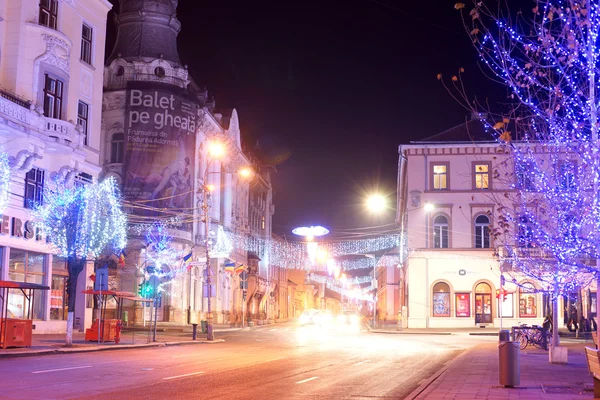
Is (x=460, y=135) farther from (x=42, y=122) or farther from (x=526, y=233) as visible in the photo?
(x=526, y=233)

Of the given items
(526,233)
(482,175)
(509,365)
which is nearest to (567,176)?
(526,233)

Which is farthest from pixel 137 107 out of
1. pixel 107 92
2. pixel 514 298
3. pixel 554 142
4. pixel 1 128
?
pixel 554 142

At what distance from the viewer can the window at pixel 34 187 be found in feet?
111

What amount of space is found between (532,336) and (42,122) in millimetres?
22757

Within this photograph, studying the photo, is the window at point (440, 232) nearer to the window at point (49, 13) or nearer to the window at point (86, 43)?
the window at point (86, 43)

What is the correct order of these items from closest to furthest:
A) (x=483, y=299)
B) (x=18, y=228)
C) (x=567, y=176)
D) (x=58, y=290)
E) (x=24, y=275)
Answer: (x=567, y=176) < (x=18, y=228) < (x=24, y=275) < (x=58, y=290) < (x=483, y=299)

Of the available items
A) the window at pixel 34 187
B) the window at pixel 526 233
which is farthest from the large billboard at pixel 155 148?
the window at pixel 526 233

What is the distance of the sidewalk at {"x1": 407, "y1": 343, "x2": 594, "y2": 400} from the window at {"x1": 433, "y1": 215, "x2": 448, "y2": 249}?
103ft

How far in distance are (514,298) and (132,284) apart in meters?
27.1

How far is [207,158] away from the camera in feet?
198

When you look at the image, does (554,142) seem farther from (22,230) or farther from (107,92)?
(107,92)

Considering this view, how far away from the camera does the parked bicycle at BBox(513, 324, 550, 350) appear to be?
101 ft

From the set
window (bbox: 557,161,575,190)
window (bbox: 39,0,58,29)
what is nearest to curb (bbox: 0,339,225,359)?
window (bbox: 39,0,58,29)

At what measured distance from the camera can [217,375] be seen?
17953 millimetres
